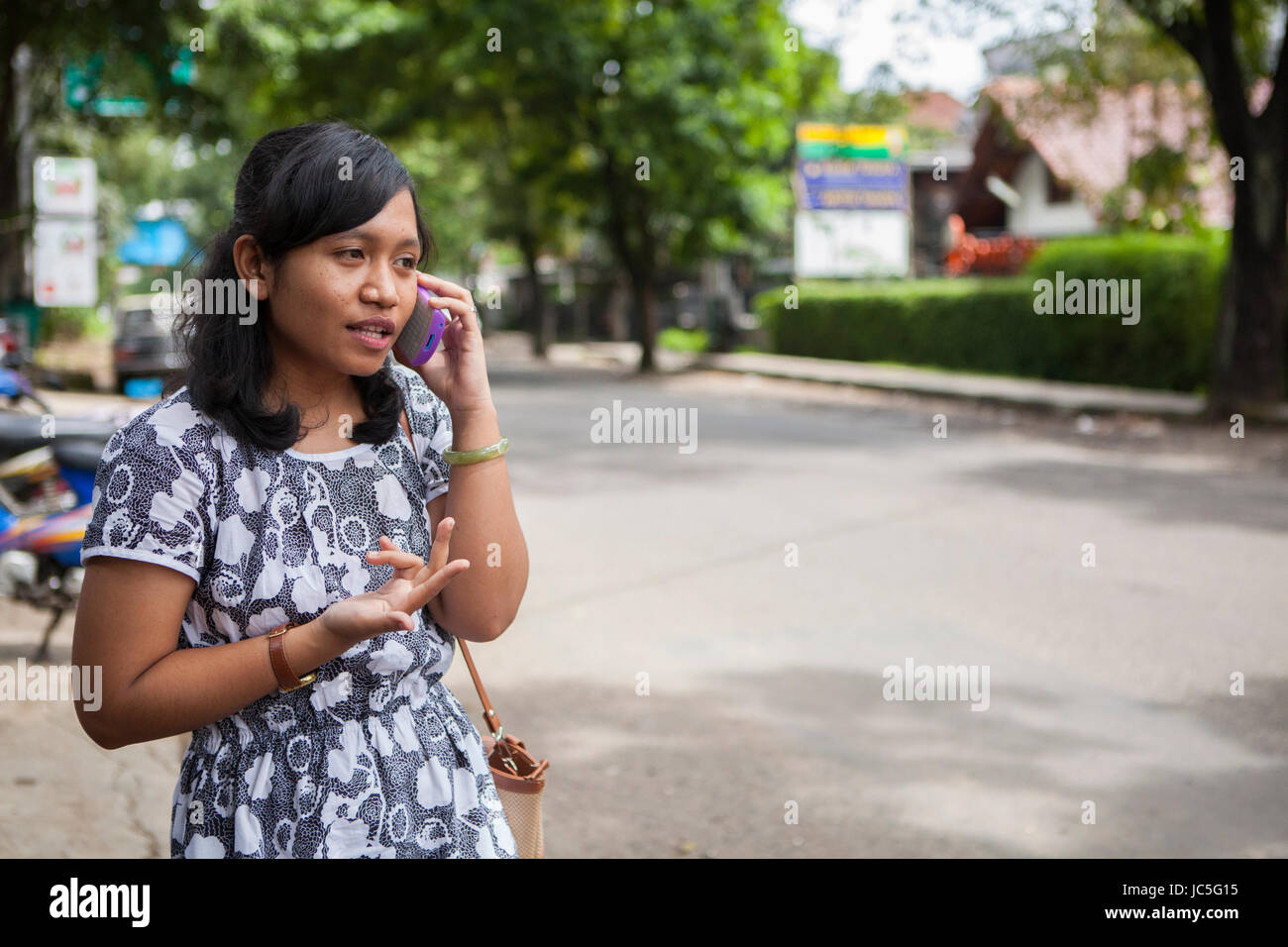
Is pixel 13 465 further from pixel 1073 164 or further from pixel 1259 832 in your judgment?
pixel 1073 164

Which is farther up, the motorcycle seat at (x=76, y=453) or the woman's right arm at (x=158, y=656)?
the woman's right arm at (x=158, y=656)

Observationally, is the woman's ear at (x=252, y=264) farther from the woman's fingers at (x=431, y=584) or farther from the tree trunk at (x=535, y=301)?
the tree trunk at (x=535, y=301)

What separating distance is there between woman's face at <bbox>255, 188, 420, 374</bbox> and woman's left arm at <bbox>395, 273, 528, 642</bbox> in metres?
0.11

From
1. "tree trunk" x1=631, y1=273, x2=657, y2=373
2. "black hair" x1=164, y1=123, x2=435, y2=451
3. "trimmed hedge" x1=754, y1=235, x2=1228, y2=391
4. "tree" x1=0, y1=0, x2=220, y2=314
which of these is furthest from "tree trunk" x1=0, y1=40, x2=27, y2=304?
"black hair" x1=164, y1=123, x2=435, y2=451

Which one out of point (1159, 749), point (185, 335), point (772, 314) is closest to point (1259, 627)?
point (1159, 749)

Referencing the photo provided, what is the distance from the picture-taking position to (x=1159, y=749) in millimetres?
5039

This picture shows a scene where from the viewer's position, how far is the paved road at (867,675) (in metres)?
4.37

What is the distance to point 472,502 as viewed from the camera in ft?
6.33

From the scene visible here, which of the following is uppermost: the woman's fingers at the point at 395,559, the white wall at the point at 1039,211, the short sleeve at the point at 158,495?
the white wall at the point at 1039,211

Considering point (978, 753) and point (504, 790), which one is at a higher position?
point (504, 790)

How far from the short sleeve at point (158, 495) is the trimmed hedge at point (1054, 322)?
1782cm

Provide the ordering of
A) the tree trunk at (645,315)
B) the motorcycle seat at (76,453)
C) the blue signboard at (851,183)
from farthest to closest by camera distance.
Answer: the blue signboard at (851,183) → the tree trunk at (645,315) → the motorcycle seat at (76,453)

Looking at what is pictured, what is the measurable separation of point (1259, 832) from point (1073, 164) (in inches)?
1201

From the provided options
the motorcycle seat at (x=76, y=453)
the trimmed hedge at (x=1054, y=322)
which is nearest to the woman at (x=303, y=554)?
the motorcycle seat at (x=76, y=453)
